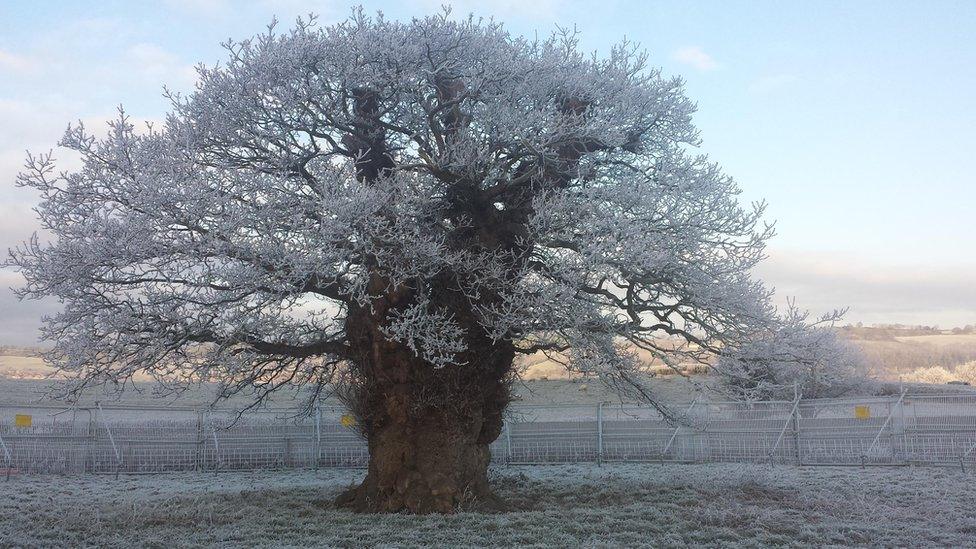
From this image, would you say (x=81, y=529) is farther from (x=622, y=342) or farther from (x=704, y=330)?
(x=704, y=330)

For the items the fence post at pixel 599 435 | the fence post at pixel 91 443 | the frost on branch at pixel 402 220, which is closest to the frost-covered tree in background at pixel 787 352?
the frost on branch at pixel 402 220

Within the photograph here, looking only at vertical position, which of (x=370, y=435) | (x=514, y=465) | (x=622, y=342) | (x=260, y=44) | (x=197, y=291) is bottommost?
(x=514, y=465)

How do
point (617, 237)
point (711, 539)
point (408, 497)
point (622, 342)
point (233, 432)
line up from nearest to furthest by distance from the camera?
point (711, 539) → point (617, 237) → point (408, 497) → point (622, 342) → point (233, 432)

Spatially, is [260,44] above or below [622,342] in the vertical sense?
above

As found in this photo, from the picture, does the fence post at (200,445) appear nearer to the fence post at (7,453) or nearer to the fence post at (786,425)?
the fence post at (7,453)

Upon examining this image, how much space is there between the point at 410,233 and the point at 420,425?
2.59m

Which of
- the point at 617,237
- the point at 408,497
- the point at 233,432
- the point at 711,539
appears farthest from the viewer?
the point at 233,432

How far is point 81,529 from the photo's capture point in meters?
9.48

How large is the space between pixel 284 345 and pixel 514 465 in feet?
25.6

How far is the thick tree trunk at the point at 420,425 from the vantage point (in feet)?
35.5

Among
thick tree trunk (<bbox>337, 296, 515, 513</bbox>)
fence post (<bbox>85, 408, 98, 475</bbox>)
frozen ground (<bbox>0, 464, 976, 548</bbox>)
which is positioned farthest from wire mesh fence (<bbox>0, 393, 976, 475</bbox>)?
thick tree trunk (<bbox>337, 296, 515, 513</bbox>)

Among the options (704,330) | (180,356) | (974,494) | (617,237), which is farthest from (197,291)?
(974,494)

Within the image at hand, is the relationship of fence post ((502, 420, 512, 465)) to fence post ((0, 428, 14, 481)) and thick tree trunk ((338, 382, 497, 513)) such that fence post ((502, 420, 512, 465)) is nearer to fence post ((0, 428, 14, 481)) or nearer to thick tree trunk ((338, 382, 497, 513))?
thick tree trunk ((338, 382, 497, 513))

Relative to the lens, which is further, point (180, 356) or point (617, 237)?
point (180, 356)
